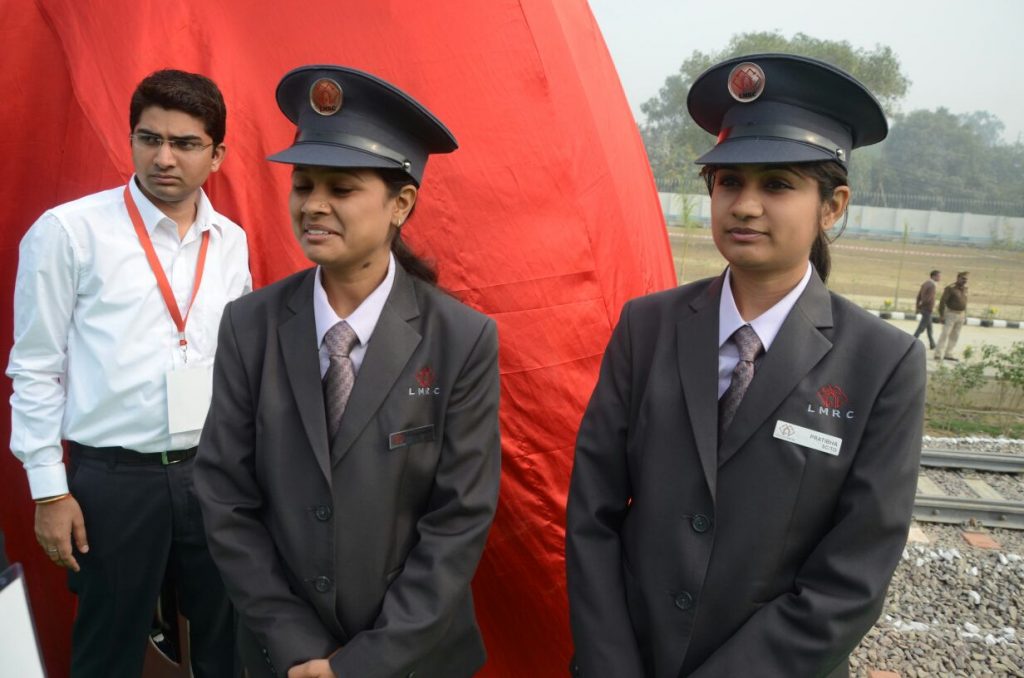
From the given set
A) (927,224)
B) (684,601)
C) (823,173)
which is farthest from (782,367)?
(927,224)

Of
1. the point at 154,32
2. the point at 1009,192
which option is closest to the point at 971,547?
the point at 154,32

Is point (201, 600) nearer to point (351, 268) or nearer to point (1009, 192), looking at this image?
point (351, 268)

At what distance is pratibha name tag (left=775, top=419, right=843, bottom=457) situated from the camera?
1.66 metres

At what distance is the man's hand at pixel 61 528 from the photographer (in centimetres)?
226

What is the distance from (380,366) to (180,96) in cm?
108

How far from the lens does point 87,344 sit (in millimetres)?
2266

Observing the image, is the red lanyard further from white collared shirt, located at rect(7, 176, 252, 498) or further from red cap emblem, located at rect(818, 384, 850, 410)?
red cap emblem, located at rect(818, 384, 850, 410)

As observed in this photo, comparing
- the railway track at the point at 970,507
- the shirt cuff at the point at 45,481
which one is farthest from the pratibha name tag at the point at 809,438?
the railway track at the point at 970,507

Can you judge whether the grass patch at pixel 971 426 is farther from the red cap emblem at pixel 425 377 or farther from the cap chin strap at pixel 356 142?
the cap chin strap at pixel 356 142

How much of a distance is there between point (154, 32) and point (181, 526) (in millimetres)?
1541

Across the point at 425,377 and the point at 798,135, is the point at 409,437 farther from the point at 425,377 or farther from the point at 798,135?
the point at 798,135

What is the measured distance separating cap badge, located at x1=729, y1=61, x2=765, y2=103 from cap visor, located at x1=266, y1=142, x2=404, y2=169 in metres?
0.77

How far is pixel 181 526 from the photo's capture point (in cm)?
233

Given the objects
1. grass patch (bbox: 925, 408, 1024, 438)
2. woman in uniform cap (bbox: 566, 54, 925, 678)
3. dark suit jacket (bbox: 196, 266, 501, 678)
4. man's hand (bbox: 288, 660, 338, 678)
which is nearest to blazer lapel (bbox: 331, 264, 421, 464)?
dark suit jacket (bbox: 196, 266, 501, 678)
